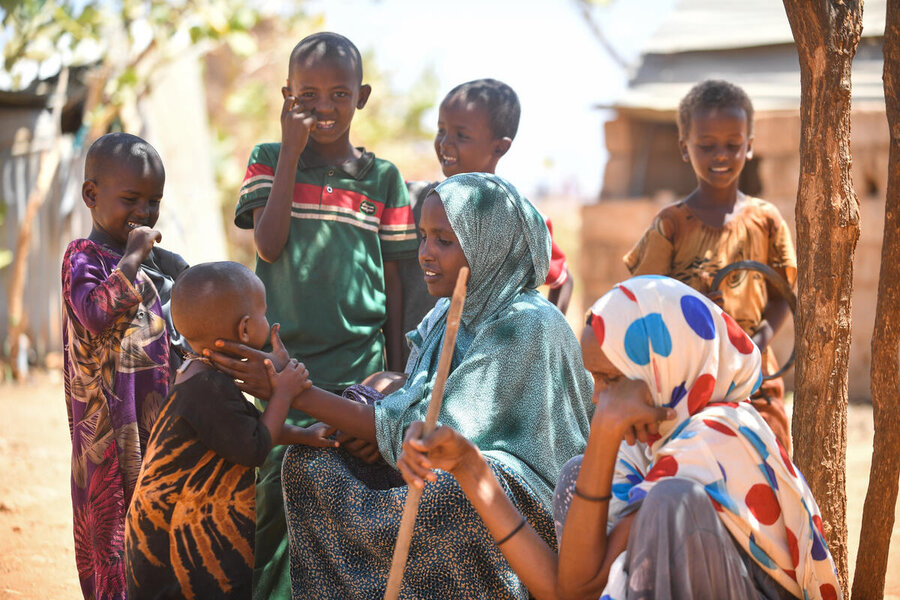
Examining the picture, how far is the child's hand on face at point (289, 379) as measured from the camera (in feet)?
9.21

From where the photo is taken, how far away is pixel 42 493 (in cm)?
564

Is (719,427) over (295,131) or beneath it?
beneath

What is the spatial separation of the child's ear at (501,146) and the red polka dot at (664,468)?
2.47 m

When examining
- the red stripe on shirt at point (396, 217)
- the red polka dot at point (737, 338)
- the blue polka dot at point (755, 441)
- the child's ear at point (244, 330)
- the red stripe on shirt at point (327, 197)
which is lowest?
the blue polka dot at point (755, 441)

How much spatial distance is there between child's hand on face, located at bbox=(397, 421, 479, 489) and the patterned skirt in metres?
0.42

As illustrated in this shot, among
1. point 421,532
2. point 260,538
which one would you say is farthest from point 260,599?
point 421,532

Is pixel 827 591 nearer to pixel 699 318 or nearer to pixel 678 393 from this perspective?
pixel 678 393

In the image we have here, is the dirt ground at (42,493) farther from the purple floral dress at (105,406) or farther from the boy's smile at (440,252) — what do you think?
the boy's smile at (440,252)

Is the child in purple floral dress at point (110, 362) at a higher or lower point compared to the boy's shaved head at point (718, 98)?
lower

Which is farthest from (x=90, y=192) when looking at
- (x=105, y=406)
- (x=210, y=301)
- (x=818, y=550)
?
(x=818, y=550)

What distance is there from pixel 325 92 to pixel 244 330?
137cm

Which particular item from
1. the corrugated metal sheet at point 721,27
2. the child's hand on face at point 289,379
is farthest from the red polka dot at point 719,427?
the corrugated metal sheet at point 721,27

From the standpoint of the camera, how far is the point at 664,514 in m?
2.14

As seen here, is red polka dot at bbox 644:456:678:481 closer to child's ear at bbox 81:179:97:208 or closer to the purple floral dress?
the purple floral dress
